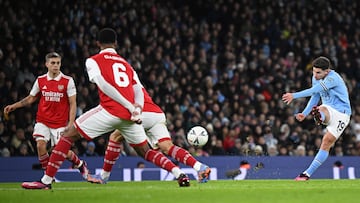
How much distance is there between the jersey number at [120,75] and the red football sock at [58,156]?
1136 millimetres

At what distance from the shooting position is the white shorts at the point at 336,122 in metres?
13.7

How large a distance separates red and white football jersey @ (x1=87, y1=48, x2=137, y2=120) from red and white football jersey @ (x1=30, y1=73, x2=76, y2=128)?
2873 mm

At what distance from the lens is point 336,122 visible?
543 inches

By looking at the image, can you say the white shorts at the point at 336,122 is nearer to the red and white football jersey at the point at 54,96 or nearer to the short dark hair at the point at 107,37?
the red and white football jersey at the point at 54,96

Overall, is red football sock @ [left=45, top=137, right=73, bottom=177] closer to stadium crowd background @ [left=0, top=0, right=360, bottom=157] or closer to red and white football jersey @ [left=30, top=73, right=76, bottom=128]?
red and white football jersey @ [left=30, top=73, right=76, bottom=128]

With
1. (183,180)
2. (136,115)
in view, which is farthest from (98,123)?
A: (183,180)

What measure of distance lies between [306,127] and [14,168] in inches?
360

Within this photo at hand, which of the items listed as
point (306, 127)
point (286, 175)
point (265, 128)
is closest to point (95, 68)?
point (286, 175)

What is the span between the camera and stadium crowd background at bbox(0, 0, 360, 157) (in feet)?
67.0

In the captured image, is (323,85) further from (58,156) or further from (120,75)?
(58,156)

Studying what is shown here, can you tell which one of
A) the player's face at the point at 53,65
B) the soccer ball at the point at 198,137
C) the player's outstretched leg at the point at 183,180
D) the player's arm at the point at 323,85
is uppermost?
the player's face at the point at 53,65

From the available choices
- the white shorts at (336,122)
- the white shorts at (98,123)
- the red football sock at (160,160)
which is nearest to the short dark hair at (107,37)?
the white shorts at (98,123)

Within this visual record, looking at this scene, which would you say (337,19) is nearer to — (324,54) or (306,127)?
(324,54)

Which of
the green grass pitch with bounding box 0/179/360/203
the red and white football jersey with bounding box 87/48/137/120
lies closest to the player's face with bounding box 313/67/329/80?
the green grass pitch with bounding box 0/179/360/203
